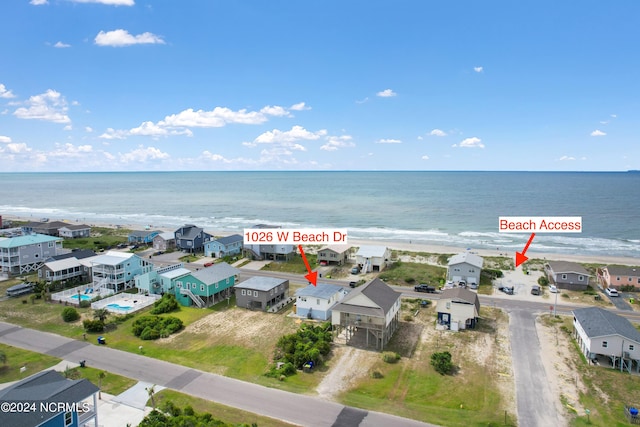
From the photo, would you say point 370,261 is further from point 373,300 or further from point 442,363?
point 442,363

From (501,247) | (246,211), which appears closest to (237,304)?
(501,247)

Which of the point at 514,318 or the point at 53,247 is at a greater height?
the point at 53,247

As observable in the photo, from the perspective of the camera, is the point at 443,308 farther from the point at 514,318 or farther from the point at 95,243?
the point at 95,243

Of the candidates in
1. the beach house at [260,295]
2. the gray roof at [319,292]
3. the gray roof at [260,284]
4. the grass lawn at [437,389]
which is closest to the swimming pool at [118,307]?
the gray roof at [260,284]

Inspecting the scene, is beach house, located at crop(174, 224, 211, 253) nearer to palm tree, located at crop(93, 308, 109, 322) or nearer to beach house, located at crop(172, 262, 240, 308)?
beach house, located at crop(172, 262, 240, 308)

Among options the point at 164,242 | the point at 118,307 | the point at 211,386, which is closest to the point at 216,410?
the point at 211,386

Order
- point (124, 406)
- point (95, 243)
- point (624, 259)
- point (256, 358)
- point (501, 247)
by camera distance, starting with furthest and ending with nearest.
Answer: point (501, 247), point (95, 243), point (624, 259), point (256, 358), point (124, 406)
